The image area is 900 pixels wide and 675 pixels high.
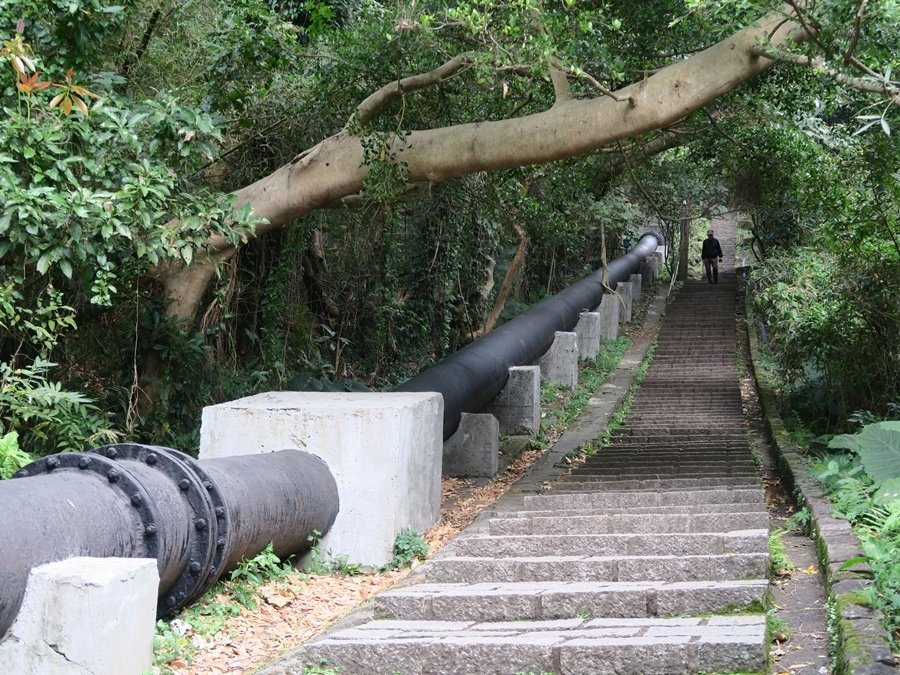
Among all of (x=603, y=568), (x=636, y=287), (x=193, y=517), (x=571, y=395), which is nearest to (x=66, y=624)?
(x=193, y=517)

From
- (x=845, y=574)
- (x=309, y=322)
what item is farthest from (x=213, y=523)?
(x=309, y=322)

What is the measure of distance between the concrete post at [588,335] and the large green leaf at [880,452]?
42.0 feet

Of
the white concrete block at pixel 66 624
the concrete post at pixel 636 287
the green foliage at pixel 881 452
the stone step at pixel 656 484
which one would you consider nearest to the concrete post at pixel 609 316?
the concrete post at pixel 636 287

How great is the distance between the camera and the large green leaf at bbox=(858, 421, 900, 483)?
5.79 metres

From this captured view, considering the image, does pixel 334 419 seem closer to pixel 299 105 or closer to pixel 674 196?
pixel 299 105

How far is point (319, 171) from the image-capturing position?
927 cm

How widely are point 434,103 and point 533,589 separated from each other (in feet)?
21.2

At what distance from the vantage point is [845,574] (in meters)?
4.47

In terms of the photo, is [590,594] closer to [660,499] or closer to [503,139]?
[660,499]

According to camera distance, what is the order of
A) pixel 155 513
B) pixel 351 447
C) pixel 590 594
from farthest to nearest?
pixel 351 447 < pixel 590 594 < pixel 155 513

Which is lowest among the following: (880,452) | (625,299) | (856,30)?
(880,452)

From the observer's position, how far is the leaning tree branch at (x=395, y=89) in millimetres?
9080

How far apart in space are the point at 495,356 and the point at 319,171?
3777 mm

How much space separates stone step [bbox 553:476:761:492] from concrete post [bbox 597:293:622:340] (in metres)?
11.5
